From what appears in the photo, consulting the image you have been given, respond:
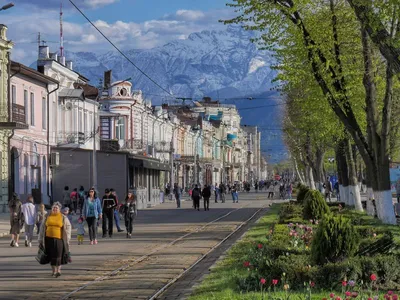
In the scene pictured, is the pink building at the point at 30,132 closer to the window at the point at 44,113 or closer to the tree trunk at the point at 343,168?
the window at the point at 44,113

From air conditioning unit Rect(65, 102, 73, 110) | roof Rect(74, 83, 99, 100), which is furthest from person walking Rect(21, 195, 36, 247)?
roof Rect(74, 83, 99, 100)

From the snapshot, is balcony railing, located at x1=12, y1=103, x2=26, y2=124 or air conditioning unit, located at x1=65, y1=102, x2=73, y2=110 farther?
air conditioning unit, located at x1=65, y1=102, x2=73, y2=110

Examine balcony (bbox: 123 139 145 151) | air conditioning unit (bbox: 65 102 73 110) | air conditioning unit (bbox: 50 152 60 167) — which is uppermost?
air conditioning unit (bbox: 65 102 73 110)

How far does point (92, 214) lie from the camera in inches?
1128

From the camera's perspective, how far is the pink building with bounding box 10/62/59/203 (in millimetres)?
49062

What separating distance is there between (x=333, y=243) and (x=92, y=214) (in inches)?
588

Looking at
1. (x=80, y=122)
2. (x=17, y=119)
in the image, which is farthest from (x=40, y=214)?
(x=80, y=122)

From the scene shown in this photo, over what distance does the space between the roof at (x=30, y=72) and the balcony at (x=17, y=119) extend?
7.10 ft

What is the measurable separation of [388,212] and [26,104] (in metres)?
27.7

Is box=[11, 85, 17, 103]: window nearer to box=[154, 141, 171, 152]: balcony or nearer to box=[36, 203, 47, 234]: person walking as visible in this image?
box=[36, 203, 47, 234]: person walking

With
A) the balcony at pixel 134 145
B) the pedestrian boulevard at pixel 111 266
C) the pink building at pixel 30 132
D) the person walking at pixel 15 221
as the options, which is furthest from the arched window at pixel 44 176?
the person walking at pixel 15 221

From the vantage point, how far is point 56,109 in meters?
57.9

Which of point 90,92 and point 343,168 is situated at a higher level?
point 90,92

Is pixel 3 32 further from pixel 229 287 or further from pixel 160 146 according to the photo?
pixel 160 146
